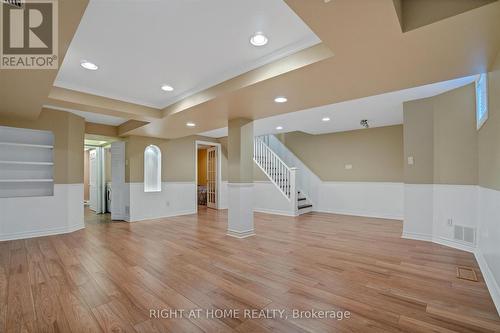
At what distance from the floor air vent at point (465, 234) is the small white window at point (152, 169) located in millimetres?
6828

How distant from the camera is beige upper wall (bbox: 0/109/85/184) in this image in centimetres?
467

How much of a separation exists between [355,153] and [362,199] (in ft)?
4.51

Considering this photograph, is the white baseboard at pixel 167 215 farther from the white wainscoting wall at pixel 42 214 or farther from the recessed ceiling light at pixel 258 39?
the recessed ceiling light at pixel 258 39

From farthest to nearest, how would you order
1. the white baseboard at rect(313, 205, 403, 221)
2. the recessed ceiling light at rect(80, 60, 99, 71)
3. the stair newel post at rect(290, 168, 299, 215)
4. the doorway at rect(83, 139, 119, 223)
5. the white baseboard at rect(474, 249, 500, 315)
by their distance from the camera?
the doorway at rect(83, 139, 119, 223), the stair newel post at rect(290, 168, 299, 215), the white baseboard at rect(313, 205, 403, 221), the recessed ceiling light at rect(80, 60, 99, 71), the white baseboard at rect(474, 249, 500, 315)

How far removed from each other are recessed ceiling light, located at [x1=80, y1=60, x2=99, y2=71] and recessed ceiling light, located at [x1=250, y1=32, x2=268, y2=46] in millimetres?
1990

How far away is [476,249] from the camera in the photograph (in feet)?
11.1

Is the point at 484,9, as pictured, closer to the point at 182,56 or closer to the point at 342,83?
the point at 342,83

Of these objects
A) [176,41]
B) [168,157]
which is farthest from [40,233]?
[176,41]

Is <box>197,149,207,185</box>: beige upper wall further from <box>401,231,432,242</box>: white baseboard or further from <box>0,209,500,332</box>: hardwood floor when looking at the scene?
<box>401,231,432,242</box>: white baseboard

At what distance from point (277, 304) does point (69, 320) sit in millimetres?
1752

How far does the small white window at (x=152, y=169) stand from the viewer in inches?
274

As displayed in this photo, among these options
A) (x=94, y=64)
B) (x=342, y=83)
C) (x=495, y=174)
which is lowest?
(x=495, y=174)

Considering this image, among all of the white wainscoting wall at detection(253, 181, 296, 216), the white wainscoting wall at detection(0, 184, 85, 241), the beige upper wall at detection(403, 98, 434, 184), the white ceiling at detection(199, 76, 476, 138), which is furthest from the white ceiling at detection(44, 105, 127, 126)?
the beige upper wall at detection(403, 98, 434, 184)

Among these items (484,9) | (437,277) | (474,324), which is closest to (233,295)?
(474,324)
